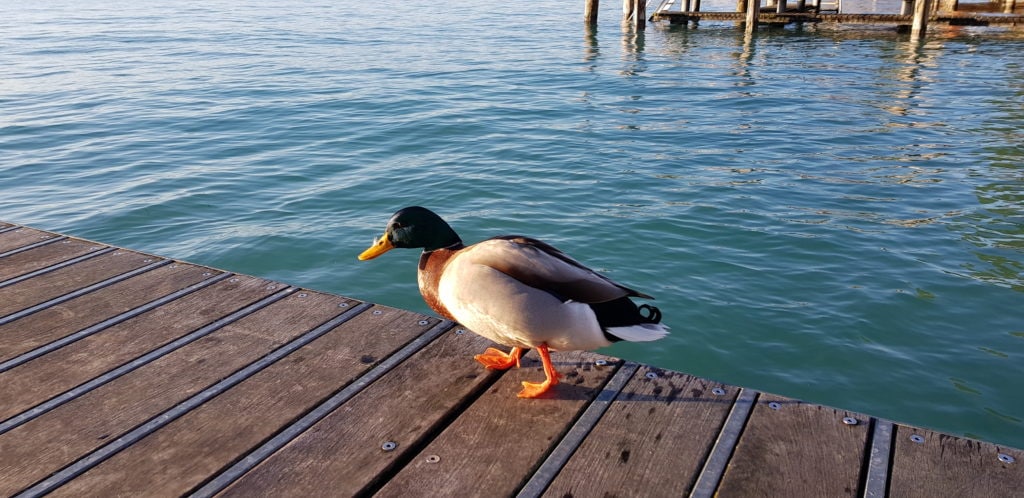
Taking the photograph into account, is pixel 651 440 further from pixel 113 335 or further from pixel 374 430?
pixel 113 335

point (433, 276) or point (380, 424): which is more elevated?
point (433, 276)

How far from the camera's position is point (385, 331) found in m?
3.49

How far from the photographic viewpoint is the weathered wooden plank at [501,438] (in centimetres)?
250

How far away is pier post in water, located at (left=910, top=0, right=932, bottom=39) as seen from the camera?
65.5 feet

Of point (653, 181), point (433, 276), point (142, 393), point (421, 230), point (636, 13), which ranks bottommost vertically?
point (653, 181)

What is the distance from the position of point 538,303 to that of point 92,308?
2160 millimetres

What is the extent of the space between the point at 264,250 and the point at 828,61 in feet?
47.6

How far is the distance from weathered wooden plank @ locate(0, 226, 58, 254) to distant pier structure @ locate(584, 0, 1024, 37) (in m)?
20.1

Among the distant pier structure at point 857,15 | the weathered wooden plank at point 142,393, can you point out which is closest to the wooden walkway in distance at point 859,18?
the distant pier structure at point 857,15

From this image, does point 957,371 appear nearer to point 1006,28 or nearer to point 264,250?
point 264,250

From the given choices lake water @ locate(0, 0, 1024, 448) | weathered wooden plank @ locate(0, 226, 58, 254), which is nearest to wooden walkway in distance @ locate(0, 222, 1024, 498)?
weathered wooden plank @ locate(0, 226, 58, 254)

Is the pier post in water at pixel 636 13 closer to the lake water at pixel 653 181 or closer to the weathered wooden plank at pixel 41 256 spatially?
the lake water at pixel 653 181

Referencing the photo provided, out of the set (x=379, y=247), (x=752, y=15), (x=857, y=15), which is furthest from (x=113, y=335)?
(x=857, y=15)

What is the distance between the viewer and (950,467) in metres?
2.53
